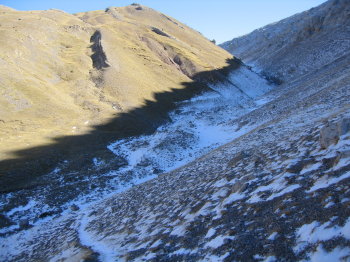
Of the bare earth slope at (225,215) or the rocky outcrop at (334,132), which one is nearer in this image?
the bare earth slope at (225,215)

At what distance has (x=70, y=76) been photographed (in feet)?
181

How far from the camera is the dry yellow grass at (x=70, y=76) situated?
37.5 metres

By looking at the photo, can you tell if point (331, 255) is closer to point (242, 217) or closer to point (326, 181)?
point (326, 181)

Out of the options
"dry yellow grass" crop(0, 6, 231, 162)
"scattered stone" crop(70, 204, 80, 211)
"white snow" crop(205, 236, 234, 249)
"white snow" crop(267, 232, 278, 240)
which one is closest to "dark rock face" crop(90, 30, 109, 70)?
"dry yellow grass" crop(0, 6, 231, 162)

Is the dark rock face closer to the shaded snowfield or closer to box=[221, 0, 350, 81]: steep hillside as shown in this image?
the shaded snowfield

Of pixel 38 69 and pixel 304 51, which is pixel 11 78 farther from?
pixel 304 51

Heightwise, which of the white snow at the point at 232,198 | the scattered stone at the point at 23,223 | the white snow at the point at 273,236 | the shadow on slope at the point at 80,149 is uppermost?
the shadow on slope at the point at 80,149

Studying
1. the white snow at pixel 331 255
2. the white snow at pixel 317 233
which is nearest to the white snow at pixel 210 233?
the white snow at pixel 317 233

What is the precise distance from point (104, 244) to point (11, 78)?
134 ft

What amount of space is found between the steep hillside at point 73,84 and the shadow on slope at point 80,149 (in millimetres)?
108

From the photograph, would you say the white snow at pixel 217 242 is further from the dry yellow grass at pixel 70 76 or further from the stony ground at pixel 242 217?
the dry yellow grass at pixel 70 76

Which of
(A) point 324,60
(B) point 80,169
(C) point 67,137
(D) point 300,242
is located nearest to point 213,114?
(C) point 67,137

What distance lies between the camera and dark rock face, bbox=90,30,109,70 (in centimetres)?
6141

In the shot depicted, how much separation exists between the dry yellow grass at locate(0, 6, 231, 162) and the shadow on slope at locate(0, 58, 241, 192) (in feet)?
5.32
